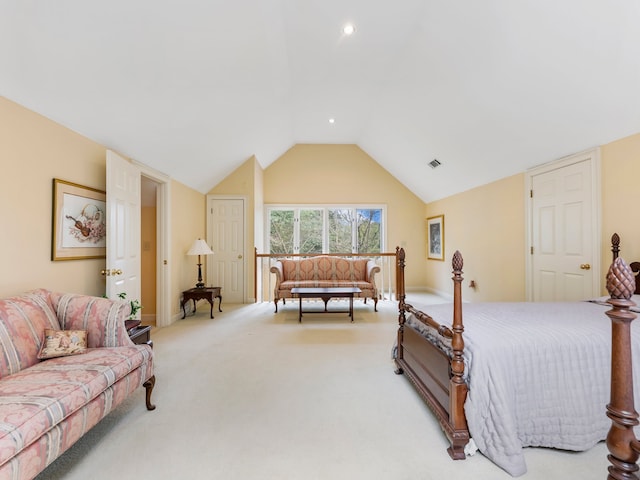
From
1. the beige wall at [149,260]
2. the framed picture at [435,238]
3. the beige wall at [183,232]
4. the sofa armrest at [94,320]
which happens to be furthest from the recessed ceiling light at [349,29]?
the framed picture at [435,238]

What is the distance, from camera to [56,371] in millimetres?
1654

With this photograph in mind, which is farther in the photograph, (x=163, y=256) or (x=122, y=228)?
(x=163, y=256)

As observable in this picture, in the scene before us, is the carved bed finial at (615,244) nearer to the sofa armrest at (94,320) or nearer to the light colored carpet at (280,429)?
the light colored carpet at (280,429)

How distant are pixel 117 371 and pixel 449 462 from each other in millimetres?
1978

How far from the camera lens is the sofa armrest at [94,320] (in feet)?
6.75

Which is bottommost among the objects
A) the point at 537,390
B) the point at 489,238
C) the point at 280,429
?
the point at 280,429

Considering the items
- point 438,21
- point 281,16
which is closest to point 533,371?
point 438,21

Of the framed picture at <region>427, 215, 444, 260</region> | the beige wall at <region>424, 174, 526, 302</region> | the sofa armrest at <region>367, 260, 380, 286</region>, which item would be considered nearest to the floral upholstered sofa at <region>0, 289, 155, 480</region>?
the sofa armrest at <region>367, 260, 380, 286</region>

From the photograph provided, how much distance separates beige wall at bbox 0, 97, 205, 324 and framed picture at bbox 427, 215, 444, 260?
604cm

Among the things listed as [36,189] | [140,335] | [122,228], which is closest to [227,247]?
[122,228]

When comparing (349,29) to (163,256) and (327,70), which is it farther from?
(163,256)

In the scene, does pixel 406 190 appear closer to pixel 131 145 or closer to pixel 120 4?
pixel 131 145

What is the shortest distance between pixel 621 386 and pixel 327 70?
4169mm

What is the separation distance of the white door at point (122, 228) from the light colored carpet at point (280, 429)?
0.86 m
